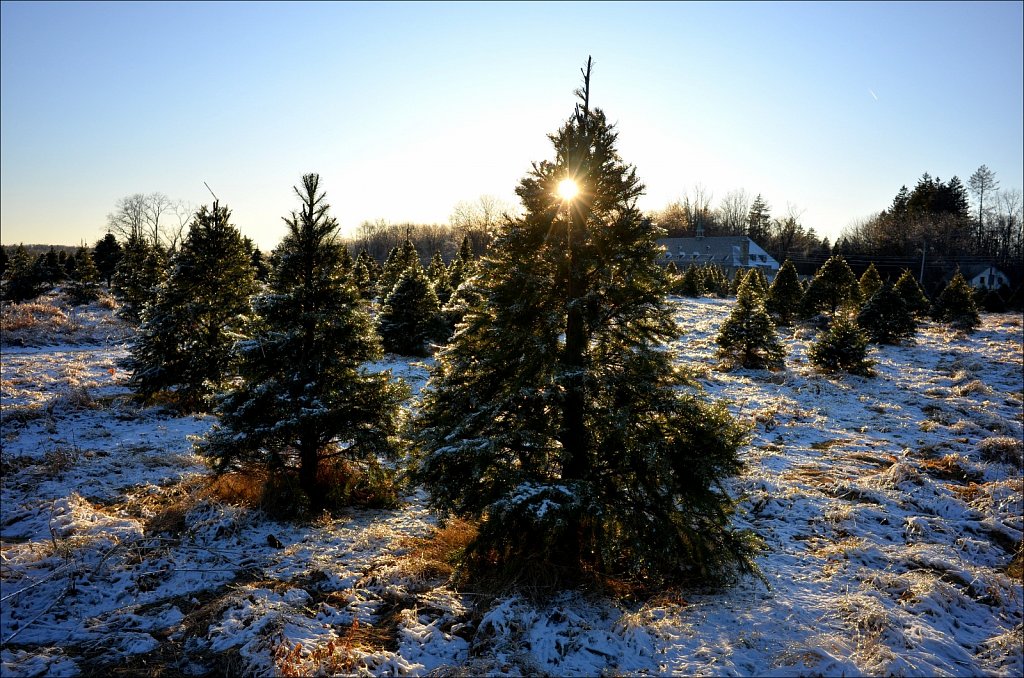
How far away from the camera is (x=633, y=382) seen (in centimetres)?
645

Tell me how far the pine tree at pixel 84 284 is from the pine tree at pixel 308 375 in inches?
1496

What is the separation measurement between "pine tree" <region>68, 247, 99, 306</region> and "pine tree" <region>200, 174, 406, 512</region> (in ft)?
125

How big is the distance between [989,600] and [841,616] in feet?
7.58

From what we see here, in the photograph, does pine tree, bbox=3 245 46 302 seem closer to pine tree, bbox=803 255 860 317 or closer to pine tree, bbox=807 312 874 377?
pine tree, bbox=807 312 874 377

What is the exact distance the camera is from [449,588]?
6539 mm

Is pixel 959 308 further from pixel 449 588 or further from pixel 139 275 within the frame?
pixel 139 275

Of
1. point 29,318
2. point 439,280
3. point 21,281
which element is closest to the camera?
point 29,318

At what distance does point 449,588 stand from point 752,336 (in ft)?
60.1

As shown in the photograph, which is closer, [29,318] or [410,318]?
[410,318]

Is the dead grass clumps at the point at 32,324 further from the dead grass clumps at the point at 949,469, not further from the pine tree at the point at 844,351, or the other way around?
the pine tree at the point at 844,351

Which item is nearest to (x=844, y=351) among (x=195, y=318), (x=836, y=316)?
(x=836, y=316)

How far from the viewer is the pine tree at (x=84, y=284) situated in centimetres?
3622

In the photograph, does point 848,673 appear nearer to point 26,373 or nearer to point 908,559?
point 908,559

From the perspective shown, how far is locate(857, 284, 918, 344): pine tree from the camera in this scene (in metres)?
25.0
